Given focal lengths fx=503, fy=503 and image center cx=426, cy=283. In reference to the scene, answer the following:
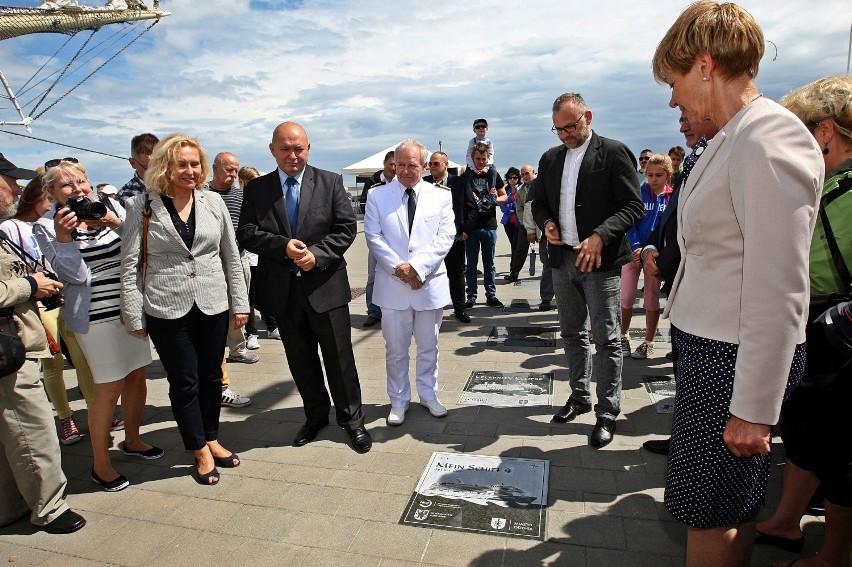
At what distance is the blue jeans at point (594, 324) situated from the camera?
3.46 m

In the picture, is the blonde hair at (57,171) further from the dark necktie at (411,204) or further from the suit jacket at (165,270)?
the dark necktie at (411,204)

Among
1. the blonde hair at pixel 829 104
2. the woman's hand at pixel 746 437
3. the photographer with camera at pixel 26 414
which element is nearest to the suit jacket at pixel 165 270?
the photographer with camera at pixel 26 414

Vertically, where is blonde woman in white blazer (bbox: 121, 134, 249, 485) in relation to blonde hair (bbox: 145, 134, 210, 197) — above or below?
below

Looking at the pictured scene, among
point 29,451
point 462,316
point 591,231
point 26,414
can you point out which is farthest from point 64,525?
point 462,316

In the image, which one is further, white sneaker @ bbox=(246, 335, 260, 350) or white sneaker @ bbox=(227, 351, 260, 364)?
white sneaker @ bbox=(246, 335, 260, 350)

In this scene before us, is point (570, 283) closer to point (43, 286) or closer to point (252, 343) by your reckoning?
point (43, 286)

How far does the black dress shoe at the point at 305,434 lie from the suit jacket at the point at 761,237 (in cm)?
299

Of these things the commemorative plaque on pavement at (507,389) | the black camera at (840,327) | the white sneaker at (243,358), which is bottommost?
the commemorative plaque on pavement at (507,389)

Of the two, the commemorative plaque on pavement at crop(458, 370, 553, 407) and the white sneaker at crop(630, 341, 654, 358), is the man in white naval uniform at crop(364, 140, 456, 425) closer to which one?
the commemorative plaque on pavement at crop(458, 370, 553, 407)

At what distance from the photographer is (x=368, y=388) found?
480 cm

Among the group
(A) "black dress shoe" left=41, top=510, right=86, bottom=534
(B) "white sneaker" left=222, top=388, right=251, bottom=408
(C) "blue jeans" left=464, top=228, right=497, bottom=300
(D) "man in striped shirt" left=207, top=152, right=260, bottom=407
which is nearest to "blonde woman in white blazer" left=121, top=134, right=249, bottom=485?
(A) "black dress shoe" left=41, top=510, right=86, bottom=534

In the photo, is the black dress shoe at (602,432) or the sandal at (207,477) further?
the black dress shoe at (602,432)

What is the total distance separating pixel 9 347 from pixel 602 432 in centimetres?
349

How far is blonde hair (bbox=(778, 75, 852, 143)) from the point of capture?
2.03 m
